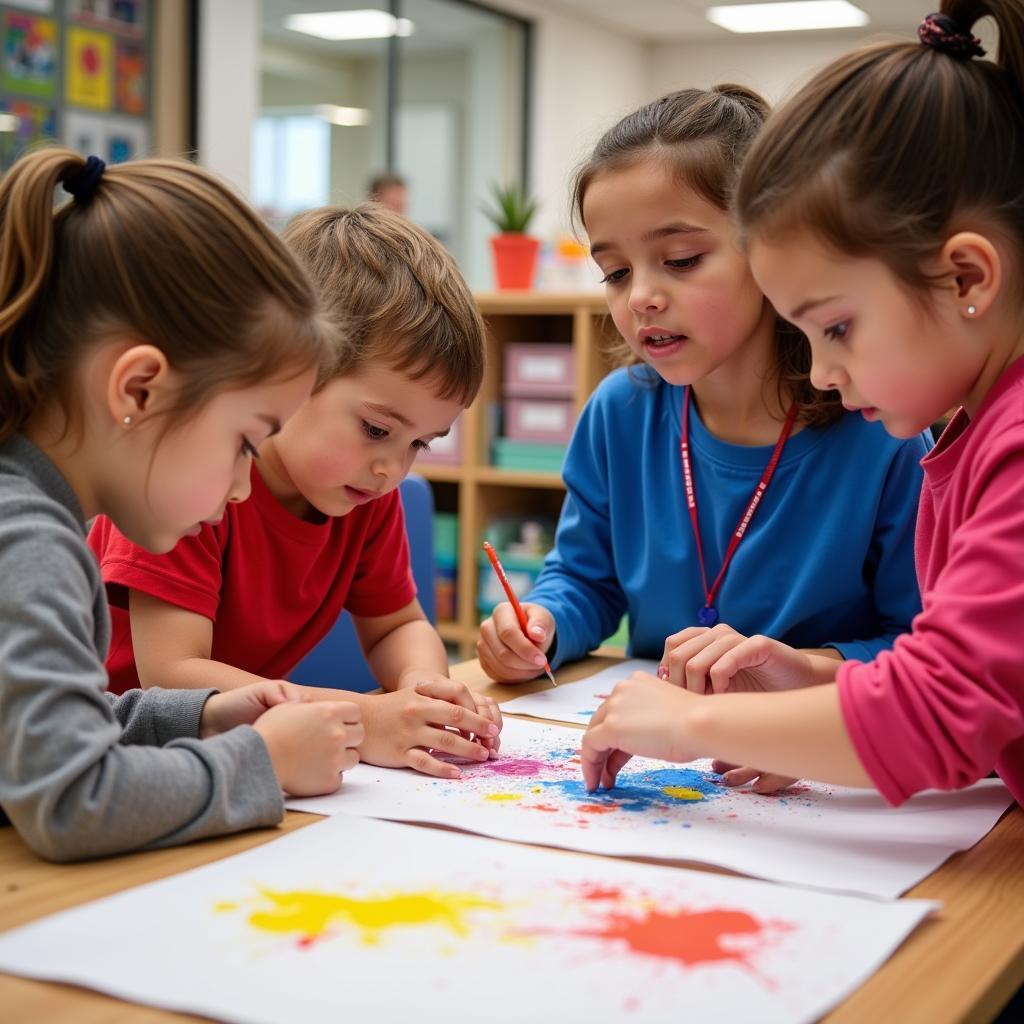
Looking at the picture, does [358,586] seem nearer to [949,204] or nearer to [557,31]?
[949,204]

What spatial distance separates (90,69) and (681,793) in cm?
448

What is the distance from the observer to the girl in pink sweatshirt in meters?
0.82

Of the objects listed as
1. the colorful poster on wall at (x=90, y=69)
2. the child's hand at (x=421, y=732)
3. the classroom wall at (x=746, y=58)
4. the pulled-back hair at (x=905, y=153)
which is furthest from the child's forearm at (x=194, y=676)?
the classroom wall at (x=746, y=58)

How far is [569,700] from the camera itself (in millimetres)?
1271

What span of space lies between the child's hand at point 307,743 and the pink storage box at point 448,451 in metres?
2.82

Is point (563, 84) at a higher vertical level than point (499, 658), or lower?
higher

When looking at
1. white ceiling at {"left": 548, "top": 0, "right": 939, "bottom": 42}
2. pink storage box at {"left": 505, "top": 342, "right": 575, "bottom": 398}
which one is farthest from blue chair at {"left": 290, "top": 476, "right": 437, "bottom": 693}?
white ceiling at {"left": 548, "top": 0, "right": 939, "bottom": 42}

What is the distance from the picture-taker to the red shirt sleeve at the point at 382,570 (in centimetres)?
142

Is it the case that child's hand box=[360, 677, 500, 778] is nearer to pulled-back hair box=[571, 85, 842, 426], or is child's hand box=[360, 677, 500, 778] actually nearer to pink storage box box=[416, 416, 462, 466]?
pulled-back hair box=[571, 85, 842, 426]

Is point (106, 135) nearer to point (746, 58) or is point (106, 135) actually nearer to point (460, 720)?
point (460, 720)

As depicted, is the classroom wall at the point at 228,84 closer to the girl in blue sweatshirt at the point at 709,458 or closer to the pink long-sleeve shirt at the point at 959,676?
the girl in blue sweatshirt at the point at 709,458

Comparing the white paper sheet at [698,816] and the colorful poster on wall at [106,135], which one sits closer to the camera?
the white paper sheet at [698,816]

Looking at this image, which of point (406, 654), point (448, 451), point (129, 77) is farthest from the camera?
point (129, 77)

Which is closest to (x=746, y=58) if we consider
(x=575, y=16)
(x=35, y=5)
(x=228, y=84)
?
(x=575, y=16)
